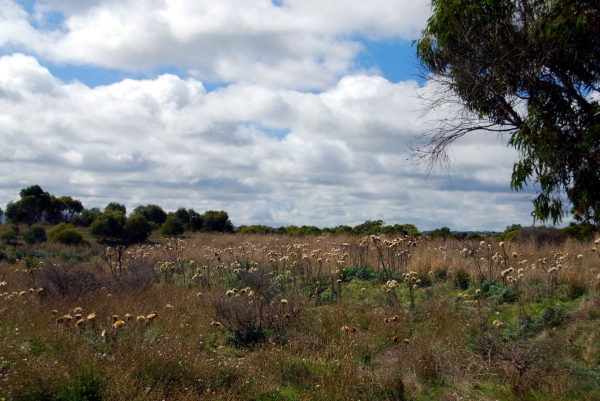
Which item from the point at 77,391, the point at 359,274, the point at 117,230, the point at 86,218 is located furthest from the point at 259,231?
the point at 77,391

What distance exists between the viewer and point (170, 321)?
772 cm

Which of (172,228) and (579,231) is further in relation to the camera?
(172,228)

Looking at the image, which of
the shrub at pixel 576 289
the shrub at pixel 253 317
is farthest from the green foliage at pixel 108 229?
the shrub at pixel 576 289

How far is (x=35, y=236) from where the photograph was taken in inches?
1030

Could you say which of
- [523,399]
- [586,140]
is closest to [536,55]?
[586,140]

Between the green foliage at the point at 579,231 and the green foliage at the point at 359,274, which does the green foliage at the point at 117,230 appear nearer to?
the green foliage at the point at 359,274

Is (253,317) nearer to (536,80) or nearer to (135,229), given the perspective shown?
(536,80)

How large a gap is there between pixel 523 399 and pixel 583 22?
192 inches

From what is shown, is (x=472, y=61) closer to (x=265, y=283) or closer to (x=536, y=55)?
(x=536, y=55)

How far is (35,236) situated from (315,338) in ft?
77.6

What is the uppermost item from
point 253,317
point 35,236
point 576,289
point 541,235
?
point 541,235

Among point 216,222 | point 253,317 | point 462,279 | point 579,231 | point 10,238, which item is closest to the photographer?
point 253,317

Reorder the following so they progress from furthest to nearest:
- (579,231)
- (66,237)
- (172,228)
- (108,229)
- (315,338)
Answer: (172,228)
(108,229)
(66,237)
(579,231)
(315,338)

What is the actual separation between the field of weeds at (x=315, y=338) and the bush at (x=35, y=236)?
16.3 metres
